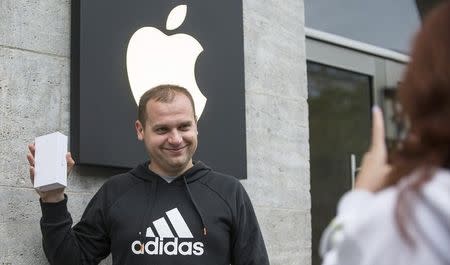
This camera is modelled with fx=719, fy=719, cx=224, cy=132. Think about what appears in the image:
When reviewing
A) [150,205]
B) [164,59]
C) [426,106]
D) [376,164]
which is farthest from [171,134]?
[426,106]

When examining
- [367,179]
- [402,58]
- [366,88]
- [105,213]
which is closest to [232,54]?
[105,213]

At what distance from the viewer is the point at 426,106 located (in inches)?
44.7

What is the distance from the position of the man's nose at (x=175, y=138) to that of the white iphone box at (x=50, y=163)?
0.41 m

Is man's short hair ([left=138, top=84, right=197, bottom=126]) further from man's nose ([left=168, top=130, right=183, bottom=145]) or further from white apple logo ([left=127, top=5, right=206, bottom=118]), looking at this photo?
white apple logo ([left=127, top=5, right=206, bottom=118])

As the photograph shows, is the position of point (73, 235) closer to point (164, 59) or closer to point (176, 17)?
point (164, 59)

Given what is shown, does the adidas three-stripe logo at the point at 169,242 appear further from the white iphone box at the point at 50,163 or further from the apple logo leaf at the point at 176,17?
the apple logo leaf at the point at 176,17

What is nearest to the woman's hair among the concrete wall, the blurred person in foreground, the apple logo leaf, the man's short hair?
the blurred person in foreground

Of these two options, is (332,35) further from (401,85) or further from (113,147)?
(401,85)

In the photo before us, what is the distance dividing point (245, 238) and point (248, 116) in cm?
117

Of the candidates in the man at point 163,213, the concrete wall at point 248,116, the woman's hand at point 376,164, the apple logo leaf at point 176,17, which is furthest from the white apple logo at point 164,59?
the woman's hand at point 376,164

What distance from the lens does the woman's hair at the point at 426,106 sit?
1.12 m

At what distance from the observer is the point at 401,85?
1.19m

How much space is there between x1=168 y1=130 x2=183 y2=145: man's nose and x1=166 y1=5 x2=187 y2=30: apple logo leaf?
2.83 ft

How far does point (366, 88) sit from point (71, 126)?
276cm
